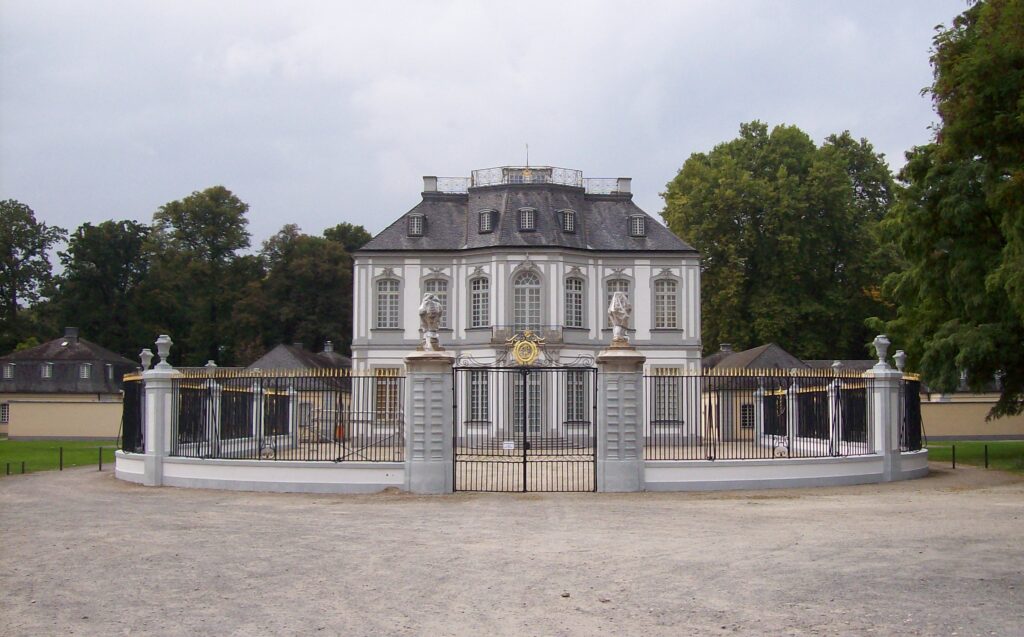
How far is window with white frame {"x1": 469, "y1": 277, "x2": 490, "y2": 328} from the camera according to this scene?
45.4 metres

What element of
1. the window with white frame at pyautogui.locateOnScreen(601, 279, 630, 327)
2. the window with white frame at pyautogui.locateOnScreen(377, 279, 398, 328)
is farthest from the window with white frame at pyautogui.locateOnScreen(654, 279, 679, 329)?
the window with white frame at pyautogui.locateOnScreen(377, 279, 398, 328)

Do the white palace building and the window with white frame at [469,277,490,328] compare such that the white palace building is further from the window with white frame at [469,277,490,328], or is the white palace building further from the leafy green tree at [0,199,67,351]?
the leafy green tree at [0,199,67,351]

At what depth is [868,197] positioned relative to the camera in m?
58.4

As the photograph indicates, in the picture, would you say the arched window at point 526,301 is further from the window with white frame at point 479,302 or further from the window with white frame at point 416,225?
the window with white frame at point 416,225

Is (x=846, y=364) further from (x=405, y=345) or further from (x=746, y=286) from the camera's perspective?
(x=405, y=345)

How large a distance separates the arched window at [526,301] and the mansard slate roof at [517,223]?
4.71 ft

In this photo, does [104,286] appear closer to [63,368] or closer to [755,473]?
[63,368]

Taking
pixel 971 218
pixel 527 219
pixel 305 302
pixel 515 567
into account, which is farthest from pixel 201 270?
pixel 515 567

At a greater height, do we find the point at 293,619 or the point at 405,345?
the point at 405,345

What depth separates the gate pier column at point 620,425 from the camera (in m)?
20.2

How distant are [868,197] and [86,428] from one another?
39464 millimetres

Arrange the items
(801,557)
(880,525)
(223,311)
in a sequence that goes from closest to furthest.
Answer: (801,557) → (880,525) → (223,311)

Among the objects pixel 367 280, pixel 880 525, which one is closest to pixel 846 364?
pixel 367 280

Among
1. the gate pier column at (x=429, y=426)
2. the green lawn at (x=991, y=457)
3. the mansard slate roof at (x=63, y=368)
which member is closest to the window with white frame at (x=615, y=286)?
the green lawn at (x=991, y=457)
